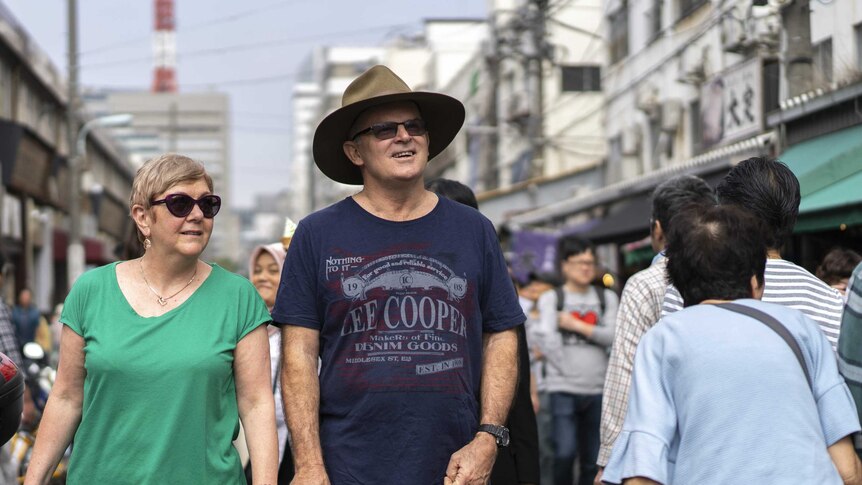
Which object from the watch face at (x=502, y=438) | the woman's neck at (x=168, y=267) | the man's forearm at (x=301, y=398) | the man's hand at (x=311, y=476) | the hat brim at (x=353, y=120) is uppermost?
the hat brim at (x=353, y=120)

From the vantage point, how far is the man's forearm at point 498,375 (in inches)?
176

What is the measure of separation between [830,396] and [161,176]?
2.35 meters

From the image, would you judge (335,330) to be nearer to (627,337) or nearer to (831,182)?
(627,337)

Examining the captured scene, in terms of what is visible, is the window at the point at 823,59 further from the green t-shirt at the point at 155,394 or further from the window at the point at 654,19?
the green t-shirt at the point at 155,394

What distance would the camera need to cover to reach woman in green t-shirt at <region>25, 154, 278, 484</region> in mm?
4305

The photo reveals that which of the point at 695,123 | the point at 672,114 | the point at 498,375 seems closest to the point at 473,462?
the point at 498,375

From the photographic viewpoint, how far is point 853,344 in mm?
3680

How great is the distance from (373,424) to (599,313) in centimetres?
551

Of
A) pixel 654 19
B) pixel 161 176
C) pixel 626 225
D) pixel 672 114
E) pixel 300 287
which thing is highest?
pixel 654 19

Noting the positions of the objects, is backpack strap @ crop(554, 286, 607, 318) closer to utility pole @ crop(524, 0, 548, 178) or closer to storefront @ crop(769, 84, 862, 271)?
storefront @ crop(769, 84, 862, 271)

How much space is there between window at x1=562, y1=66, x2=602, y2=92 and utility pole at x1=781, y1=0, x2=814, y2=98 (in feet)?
45.6

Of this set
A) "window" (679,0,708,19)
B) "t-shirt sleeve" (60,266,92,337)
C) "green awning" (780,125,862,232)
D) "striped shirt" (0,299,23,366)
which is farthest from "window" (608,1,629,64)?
"t-shirt sleeve" (60,266,92,337)

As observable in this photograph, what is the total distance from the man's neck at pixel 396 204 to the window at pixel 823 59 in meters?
9.73

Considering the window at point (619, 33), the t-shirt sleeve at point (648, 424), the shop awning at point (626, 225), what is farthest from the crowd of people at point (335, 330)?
the window at point (619, 33)
